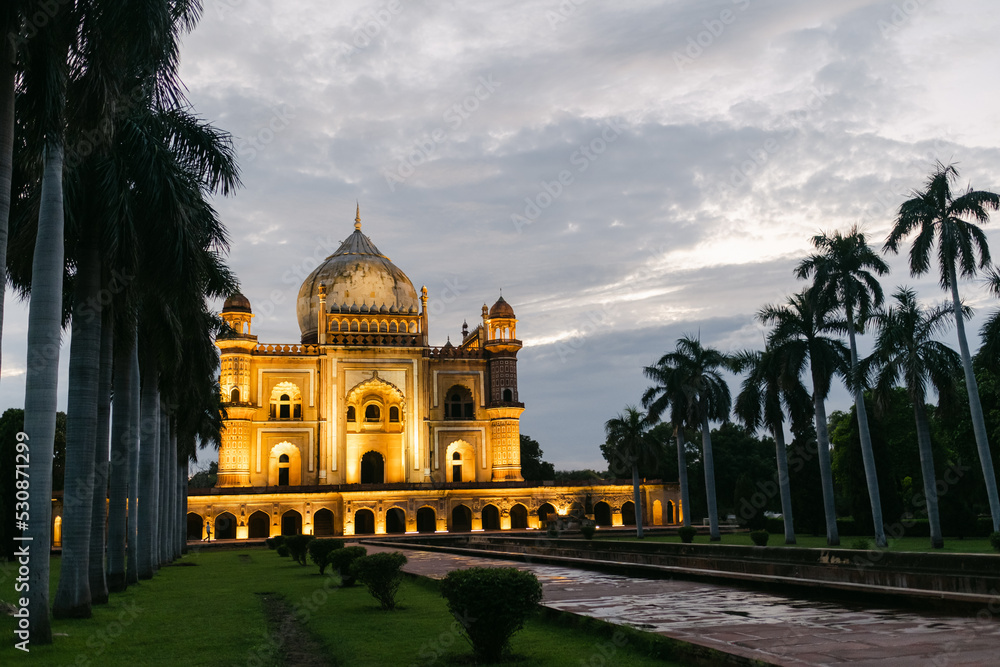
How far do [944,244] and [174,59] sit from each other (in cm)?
2340

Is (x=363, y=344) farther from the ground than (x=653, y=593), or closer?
farther from the ground

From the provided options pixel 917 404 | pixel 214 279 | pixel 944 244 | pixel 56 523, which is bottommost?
pixel 56 523

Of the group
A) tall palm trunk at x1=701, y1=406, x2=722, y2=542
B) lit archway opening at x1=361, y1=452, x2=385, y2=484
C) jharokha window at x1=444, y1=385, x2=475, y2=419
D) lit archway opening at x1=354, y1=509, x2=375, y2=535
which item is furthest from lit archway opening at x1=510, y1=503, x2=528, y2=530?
tall palm trunk at x1=701, y1=406, x2=722, y2=542

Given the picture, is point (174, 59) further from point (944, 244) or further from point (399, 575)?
point (944, 244)

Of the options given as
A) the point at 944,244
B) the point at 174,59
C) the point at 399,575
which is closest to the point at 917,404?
the point at 944,244

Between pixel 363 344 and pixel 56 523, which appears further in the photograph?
pixel 363 344

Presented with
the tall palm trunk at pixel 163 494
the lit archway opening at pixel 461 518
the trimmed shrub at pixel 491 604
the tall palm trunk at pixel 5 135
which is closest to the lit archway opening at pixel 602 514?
the lit archway opening at pixel 461 518

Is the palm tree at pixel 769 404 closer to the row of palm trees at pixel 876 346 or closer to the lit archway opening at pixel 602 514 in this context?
the row of palm trees at pixel 876 346

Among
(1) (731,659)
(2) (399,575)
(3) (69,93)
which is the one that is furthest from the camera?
(2) (399,575)

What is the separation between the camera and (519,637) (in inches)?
366

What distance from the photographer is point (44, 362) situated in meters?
10.4

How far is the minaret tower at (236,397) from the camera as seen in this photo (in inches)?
1937

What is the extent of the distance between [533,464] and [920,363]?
52.5 m

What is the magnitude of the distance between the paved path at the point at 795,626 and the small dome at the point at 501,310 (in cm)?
4316
